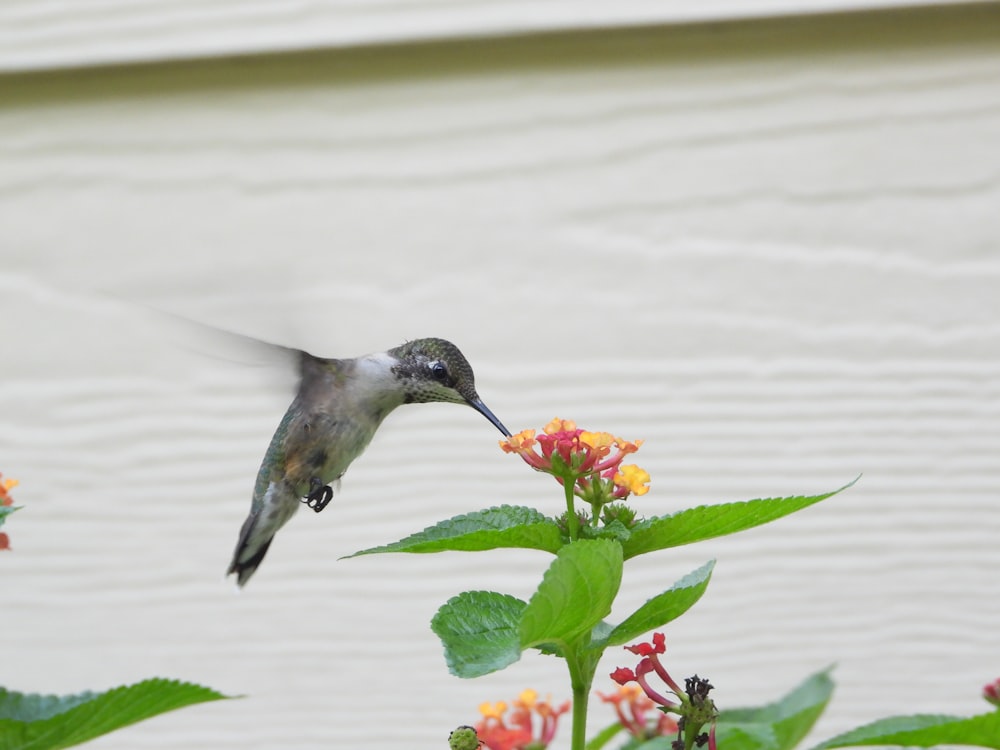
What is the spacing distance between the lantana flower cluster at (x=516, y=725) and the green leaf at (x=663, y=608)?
16 centimetres

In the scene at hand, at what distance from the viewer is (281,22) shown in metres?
1.58

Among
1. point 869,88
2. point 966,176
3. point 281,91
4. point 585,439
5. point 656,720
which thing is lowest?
point 656,720

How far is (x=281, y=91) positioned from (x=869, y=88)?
0.86 metres

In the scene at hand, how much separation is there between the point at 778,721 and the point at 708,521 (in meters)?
0.36

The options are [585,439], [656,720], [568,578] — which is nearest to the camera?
[568,578]

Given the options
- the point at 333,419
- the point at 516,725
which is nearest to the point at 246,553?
the point at 333,419

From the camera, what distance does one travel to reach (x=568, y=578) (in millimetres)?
543

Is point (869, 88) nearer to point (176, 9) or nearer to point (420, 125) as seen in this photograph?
point (420, 125)

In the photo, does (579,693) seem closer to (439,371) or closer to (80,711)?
(80,711)

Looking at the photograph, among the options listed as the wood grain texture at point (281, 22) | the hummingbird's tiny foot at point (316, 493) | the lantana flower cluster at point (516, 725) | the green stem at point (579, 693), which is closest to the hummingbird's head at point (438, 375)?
the hummingbird's tiny foot at point (316, 493)

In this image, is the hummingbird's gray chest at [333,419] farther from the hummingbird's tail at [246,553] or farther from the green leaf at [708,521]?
the green leaf at [708,521]

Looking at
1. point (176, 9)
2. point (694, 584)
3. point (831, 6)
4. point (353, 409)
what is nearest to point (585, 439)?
point (694, 584)

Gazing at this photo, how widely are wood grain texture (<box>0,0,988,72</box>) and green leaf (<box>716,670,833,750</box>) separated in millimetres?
901

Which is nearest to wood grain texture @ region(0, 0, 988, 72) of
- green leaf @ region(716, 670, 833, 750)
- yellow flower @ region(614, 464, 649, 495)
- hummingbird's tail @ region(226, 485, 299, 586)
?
hummingbird's tail @ region(226, 485, 299, 586)
